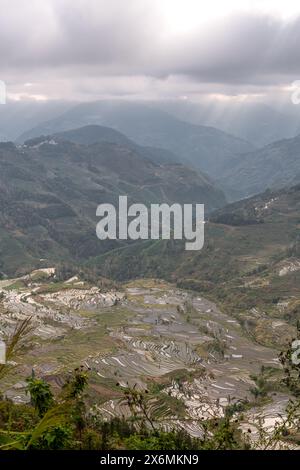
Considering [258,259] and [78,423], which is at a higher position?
[258,259]

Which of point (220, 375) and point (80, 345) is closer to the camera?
point (220, 375)

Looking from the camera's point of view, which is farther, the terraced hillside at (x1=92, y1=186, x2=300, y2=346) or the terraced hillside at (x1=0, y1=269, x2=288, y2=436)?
the terraced hillside at (x1=92, y1=186, x2=300, y2=346)

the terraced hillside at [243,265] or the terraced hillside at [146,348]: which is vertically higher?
the terraced hillside at [243,265]

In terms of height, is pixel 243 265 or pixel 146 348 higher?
pixel 243 265

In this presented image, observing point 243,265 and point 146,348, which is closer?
point 146,348

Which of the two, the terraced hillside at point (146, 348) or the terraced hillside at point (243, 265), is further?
the terraced hillside at point (243, 265)

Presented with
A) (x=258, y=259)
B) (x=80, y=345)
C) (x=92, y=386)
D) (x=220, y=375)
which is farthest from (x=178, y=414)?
(x=258, y=259)

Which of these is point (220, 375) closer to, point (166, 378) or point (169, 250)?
point (166, 378)

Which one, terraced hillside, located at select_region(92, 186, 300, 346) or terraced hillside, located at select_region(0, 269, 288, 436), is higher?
terraced hillside, located at select_region(92, 186, 300, 346)
